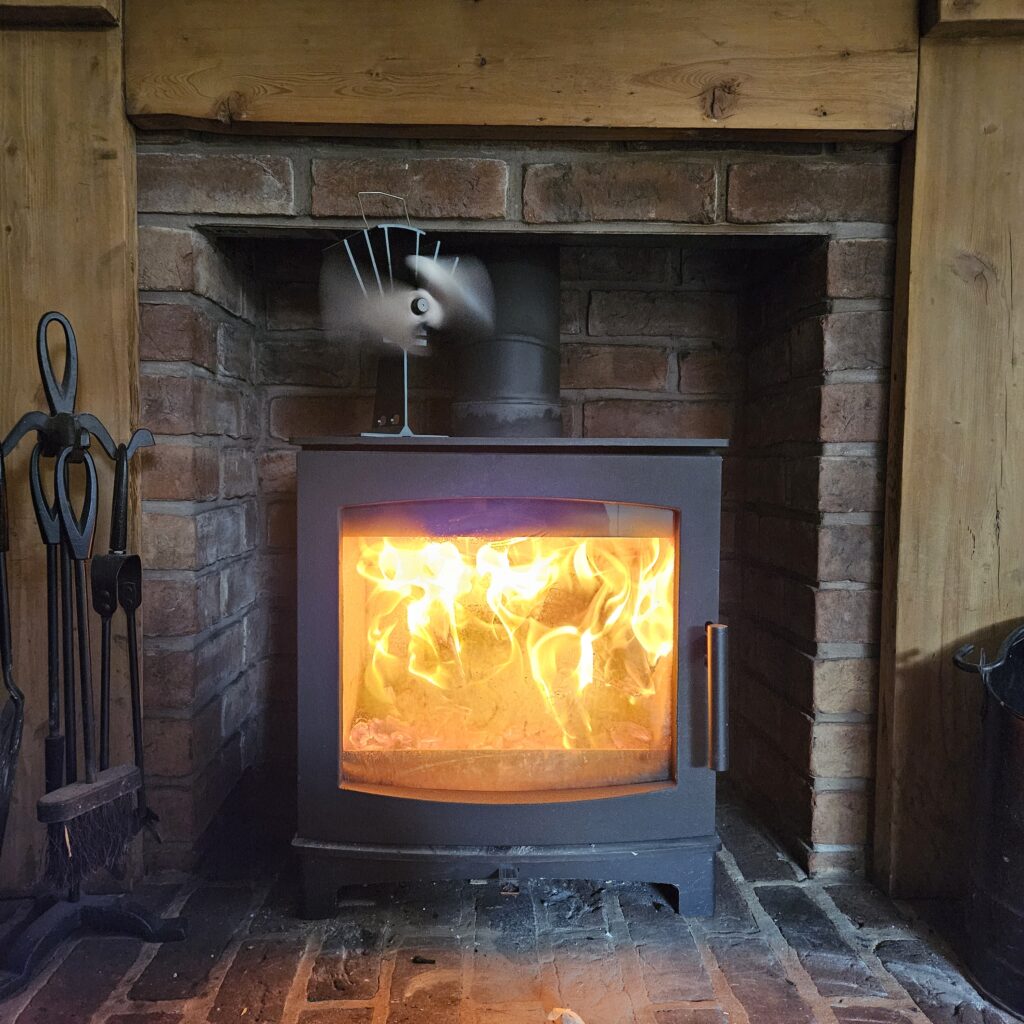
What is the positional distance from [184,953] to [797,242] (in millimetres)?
1523

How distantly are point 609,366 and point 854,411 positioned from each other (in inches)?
20.4

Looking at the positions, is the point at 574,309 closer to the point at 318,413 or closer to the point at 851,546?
the point at 318,413

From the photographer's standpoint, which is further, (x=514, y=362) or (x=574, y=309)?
(x=574, y=309)

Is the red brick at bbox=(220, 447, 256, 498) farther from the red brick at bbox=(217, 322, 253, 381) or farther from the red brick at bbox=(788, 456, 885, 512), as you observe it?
the red brick at bbox=(788, 456, 885, 512)

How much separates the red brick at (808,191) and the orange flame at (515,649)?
609 millimetres

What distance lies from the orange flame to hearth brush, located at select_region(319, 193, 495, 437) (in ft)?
0.90

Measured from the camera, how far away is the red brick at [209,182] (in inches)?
48.7

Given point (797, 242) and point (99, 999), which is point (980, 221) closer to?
point (797, 242)

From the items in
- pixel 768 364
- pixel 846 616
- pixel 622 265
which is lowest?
pixel 846 616

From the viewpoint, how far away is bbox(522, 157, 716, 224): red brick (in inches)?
49.1

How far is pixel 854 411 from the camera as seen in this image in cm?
127

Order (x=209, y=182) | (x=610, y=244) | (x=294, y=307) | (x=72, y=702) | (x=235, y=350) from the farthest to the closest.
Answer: (x=294, y=307), (x=235, y=350), (x=610, y=244), (x=209, y=182), (x=72, y=702)

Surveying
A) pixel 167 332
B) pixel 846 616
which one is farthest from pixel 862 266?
pixel 167 332

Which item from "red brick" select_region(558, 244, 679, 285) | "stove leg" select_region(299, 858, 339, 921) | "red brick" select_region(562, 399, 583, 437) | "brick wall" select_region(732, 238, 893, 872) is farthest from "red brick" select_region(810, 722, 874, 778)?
"red brick" select_region(558, 244, 679, 285)
